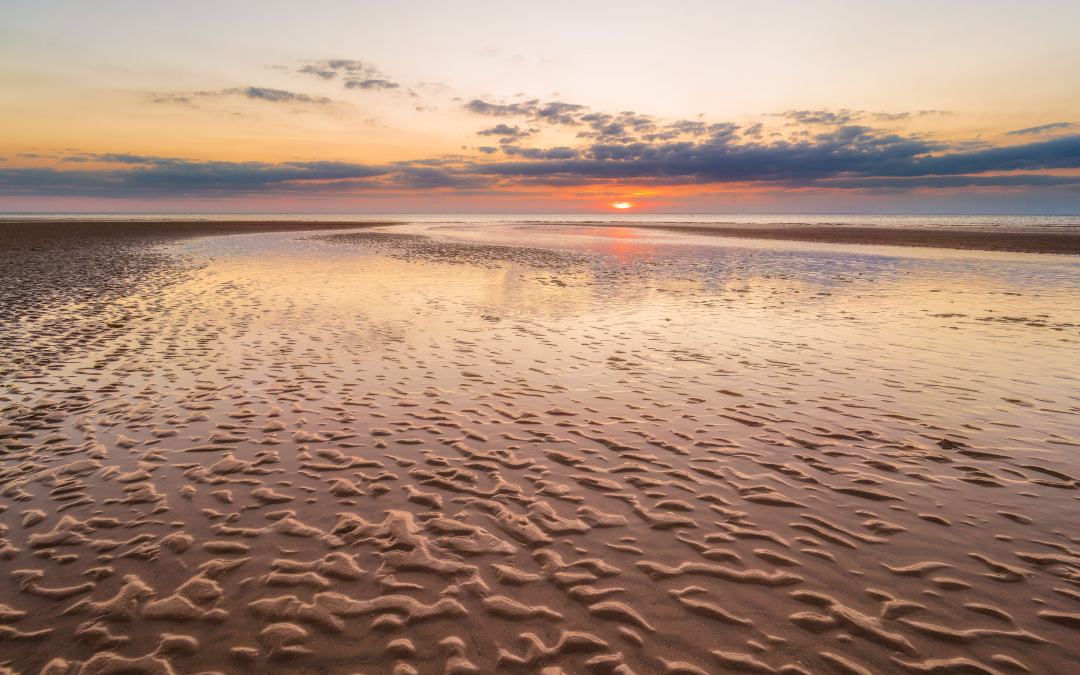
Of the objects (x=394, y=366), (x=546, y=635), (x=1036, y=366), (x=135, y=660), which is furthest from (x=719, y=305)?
(x=135, y=660)

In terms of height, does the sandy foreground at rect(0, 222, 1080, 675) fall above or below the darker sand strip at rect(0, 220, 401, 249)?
below

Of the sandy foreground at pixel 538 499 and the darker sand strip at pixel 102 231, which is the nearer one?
the sandy foreground at pixel 538 499

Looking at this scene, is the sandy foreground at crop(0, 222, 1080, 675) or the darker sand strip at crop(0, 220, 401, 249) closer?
the sandy foreground at crop(0, 222, 1080, 675)

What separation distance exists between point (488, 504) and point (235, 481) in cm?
376

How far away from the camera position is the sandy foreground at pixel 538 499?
4340 mm

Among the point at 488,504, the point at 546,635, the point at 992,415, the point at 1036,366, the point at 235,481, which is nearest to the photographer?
the point at 546,635

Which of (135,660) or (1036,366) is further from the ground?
(1036,366)

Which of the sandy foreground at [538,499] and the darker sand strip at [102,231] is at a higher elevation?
the darker sand strip at [102,231]

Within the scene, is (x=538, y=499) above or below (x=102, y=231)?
below

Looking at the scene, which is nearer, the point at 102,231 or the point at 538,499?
the point at 538,499

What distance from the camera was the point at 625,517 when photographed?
6.18 meters

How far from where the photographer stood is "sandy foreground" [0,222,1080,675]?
14.2ft

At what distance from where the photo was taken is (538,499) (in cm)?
659

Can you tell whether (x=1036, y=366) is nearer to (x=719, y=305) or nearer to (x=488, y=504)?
(x=719, y=305)
